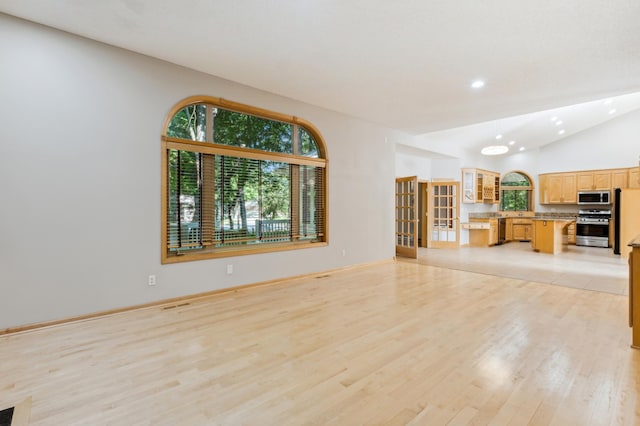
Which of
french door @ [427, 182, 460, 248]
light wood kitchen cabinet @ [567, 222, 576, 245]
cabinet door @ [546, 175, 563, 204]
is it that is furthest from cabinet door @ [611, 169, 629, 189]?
french door @ [427, 182, 460, 248]

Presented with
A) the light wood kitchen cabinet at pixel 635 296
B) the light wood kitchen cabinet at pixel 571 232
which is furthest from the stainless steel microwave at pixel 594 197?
the light wood kitchen cabinet at pixel 635 296

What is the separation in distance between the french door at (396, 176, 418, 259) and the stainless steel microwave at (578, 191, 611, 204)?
628 centimetres

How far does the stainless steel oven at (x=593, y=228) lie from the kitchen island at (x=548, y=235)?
169 cm

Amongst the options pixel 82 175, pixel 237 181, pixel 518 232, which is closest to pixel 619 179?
pixel 518 232

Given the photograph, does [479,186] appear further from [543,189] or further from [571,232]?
[571,232]

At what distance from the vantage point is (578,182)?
10039 millimetres

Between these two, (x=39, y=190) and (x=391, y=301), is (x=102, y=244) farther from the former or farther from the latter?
(x=391, y=301)

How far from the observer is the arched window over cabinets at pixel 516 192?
37.0 feet

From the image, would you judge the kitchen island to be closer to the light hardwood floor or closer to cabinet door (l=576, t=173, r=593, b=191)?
cabinet door (l=576, t=173, r=593, b=191)

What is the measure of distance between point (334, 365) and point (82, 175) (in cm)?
310

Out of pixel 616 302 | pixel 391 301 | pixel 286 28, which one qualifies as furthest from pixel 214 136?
pixel 616 302

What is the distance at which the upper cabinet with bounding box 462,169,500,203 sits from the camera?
980 centimetres

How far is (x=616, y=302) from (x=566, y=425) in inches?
131

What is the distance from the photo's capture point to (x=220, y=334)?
2893 millimetres
